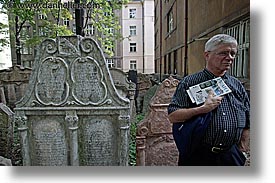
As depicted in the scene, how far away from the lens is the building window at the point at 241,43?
1357 millimetres

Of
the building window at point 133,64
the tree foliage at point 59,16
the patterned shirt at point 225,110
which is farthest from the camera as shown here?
the building window at point 133,64

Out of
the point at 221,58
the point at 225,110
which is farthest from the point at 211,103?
the point at 221,58

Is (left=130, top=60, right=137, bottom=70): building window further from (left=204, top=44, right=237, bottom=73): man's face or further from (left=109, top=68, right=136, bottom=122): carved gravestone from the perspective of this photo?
(left=204, top=44, right=237, bottom=73): man's face

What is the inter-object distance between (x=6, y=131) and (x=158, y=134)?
1.01 meters

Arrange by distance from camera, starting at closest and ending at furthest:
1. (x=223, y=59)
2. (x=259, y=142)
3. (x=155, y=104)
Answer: (x=223, y=59)
(x=259, y=142)
(x=155, y=104)

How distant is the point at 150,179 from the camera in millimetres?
1501

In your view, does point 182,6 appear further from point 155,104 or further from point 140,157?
point 140,157

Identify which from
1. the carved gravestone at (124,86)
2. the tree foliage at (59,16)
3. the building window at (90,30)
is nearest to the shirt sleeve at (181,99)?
the carved gravestone at (124,86)

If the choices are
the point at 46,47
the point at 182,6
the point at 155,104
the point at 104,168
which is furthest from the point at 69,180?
the point at 182,6

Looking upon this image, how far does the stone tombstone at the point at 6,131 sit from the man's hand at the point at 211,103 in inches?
48.6

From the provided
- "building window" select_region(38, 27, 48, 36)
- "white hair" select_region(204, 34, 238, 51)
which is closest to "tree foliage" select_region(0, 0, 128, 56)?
"building window" select_region(38, 27, 48, 36)

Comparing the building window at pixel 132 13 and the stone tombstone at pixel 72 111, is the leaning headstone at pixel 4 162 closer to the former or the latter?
the stone tombstone at pixel 72 111

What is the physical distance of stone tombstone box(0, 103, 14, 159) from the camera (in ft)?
5.43

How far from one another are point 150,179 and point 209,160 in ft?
1.19
